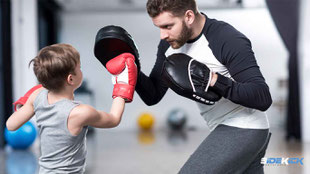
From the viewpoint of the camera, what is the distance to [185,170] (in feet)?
4.38

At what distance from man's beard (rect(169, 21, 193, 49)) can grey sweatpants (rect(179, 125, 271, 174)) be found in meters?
0.40

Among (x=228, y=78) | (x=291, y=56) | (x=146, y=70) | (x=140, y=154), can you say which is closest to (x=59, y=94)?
(x=228, y=78)

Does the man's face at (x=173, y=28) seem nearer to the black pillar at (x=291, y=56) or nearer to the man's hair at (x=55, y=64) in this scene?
the man's hair at (x=55, y=64)

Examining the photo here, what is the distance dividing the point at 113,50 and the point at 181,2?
37 cm

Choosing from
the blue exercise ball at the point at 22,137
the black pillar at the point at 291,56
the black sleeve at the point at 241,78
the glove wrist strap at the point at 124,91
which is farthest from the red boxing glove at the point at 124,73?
the black pillar at the point at 291,56

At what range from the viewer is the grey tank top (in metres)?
1.21

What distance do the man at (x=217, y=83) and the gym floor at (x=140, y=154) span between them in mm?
1753

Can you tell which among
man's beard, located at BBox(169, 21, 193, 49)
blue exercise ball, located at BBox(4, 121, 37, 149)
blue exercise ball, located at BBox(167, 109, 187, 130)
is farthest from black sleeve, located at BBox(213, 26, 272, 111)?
blue exercise ball, located at BBox(167, 109, 187, 130)

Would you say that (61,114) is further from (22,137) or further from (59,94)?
(22,137)

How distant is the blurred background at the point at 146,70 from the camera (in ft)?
12.8

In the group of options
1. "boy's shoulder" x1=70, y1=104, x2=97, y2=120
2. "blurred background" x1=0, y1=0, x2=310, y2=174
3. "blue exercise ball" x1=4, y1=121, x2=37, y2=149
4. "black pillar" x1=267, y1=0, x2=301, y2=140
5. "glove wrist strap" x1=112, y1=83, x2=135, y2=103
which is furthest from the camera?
"black pillar" x1=267, y1=0, x2=301, y2=140

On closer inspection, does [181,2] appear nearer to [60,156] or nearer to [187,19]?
[187,19]

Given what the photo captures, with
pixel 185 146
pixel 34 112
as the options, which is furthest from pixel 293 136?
pixel 34 112

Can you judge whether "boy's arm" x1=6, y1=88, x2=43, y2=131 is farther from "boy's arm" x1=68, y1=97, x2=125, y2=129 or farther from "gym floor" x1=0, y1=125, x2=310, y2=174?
"gym floor" x1=0, y1=125, x2=310, y2=174
